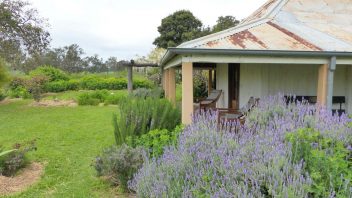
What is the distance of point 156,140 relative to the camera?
520cm

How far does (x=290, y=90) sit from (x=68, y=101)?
15.1 meters

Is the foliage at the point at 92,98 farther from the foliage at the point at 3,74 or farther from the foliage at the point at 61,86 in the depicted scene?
the foliage at the point at 61,86

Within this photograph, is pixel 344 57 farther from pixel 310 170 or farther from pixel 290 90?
→ pixel 310 170

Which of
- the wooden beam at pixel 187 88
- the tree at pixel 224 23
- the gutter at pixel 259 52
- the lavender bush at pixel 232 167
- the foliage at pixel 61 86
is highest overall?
the tree at pixel 224 23

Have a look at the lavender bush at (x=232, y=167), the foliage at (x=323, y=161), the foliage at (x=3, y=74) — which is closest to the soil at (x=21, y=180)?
the lavender bush at (x=232, y=167)

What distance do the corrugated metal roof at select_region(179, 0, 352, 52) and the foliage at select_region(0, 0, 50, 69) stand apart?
15464 mm

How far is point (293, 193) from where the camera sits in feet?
7.72

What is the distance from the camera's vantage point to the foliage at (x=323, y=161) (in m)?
2.61

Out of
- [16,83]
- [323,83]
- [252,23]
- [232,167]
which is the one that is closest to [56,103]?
[16,83]

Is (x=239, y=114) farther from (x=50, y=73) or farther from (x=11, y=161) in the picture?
(x=50, y=73)

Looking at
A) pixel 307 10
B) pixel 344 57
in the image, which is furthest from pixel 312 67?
pixel 344 57

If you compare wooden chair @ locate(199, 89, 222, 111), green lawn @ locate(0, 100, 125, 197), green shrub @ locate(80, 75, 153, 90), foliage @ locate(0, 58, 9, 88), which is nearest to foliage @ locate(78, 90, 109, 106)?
green lawn @ locate(0, 100, 125, 197)

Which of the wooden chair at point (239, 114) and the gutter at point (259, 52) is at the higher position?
the gutter at point (259, 52)

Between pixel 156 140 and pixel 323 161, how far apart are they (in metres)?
2.91
